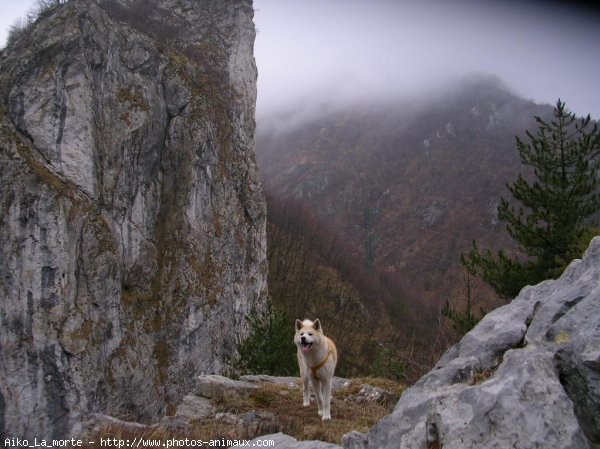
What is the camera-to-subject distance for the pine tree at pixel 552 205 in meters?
17.5

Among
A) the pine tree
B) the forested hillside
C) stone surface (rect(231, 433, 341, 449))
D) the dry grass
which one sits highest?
the forested hillside

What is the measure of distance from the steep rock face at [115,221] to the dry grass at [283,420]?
20.1 m

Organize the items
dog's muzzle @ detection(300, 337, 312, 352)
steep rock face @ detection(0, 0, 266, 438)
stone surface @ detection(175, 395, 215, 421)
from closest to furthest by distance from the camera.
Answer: dog's muzzle @ detection(300, 337, 312, 352) < stone surface @ detection(175, 395, 215, 421) < steep rock face @ detection(0, 0, 266, 438)

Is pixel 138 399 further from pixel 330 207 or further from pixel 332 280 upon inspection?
pixel 330 207

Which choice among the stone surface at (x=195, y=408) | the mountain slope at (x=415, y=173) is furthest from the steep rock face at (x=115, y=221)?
the mountain slope at (x=415, y=173)

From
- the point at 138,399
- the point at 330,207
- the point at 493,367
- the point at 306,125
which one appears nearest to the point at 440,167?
the point at 330,207

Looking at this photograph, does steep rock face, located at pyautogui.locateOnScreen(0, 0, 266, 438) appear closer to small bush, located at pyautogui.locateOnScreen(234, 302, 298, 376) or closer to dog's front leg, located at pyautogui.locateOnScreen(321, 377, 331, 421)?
small bush, located at pyautogui.locateOnScreen(234, 302, 298, 376)

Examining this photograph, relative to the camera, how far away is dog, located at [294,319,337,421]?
9656 millimetres

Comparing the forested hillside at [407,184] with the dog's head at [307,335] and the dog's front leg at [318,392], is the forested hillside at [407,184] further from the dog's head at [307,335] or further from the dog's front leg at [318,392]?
the dog's front leg at [318,392]

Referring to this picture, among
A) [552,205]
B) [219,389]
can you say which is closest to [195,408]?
[219,389]

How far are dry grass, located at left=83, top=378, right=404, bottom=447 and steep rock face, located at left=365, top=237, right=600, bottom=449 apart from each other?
89.4 inches

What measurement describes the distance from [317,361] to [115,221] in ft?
92.1

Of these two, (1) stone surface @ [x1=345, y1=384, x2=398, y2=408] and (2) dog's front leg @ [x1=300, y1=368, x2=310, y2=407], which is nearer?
(2) dog's front leg @ [x1=300, y1=368, x2=310, y2=407]

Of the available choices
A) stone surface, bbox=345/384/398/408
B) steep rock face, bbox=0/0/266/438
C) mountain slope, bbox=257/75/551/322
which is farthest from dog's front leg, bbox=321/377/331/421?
mountain slope, bbox=257/75/551/322
